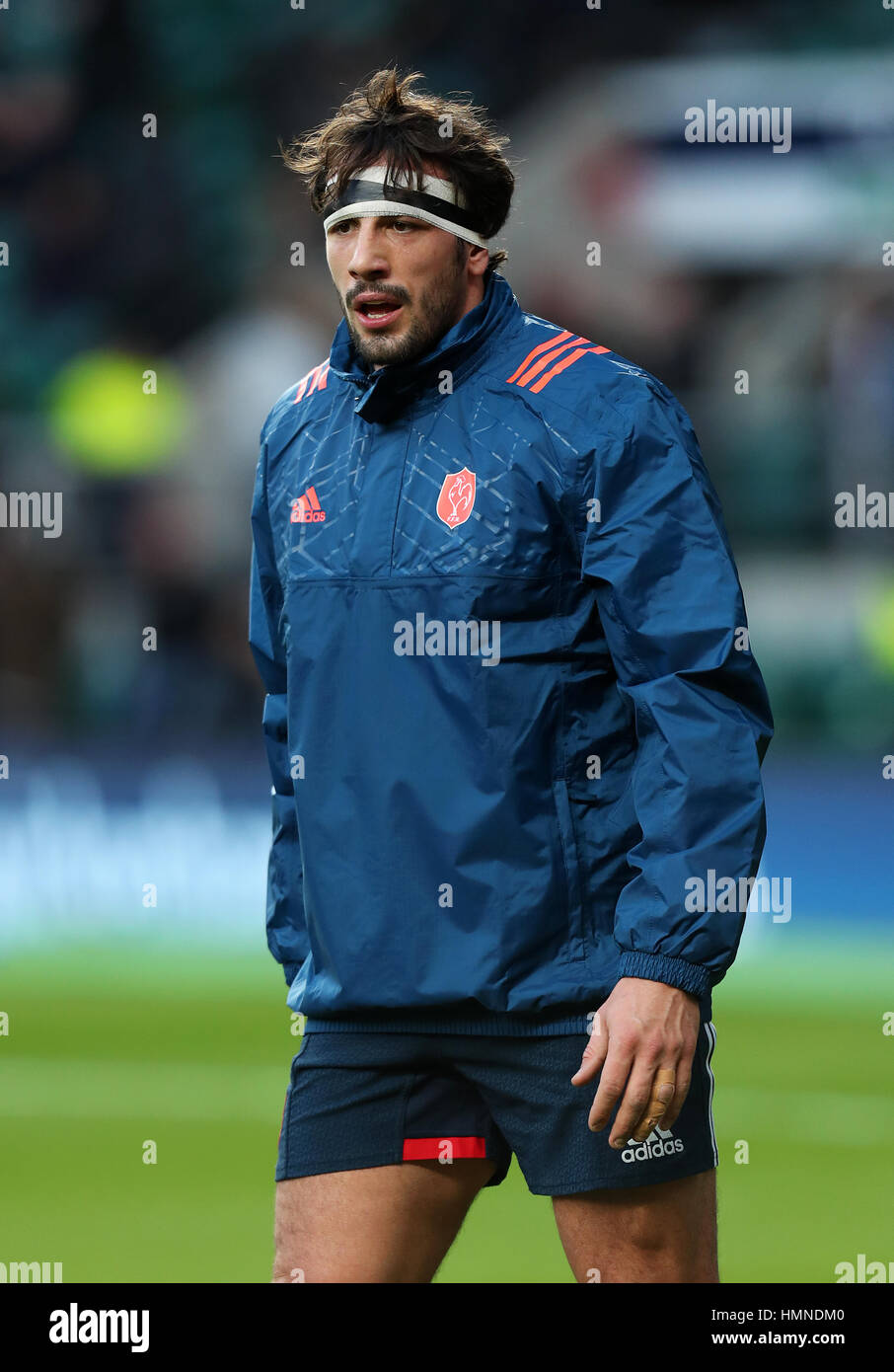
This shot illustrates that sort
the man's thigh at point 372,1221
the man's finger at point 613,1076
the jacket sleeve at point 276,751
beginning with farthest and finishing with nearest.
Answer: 1. the jacket sleeve at point 276,751
2. the man's thigh at point 372,1221
3. the man's finger at point 613,1076

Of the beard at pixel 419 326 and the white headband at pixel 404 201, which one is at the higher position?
the white headband at pixel 404 201

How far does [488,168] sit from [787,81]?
1079cm

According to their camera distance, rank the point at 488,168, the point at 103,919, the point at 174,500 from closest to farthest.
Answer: the point at 488,168 < the point at 103,919 < the point at 174,500

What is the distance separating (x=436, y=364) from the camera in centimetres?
296

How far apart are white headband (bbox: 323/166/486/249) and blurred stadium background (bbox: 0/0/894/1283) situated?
2.92 metres

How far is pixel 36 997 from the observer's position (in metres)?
7.93

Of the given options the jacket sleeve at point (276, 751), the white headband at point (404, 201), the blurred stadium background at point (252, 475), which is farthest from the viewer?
the blurred stadium background at point (252, 475)

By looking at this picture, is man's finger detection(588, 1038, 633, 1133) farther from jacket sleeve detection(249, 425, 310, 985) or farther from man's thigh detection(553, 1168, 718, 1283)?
jacket sleeve detection(249, 425, 310, 985)

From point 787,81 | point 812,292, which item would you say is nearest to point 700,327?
point 812,292

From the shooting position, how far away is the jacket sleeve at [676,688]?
103 inches

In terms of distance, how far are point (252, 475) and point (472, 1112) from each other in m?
8.98

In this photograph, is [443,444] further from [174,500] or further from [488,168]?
[174,500]

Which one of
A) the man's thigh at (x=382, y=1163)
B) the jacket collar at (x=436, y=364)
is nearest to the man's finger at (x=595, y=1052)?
the man's thigh at (x=382, y=1163)

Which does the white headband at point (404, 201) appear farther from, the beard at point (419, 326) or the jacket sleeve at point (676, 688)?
the jacket sleeve at point (676, 688)
